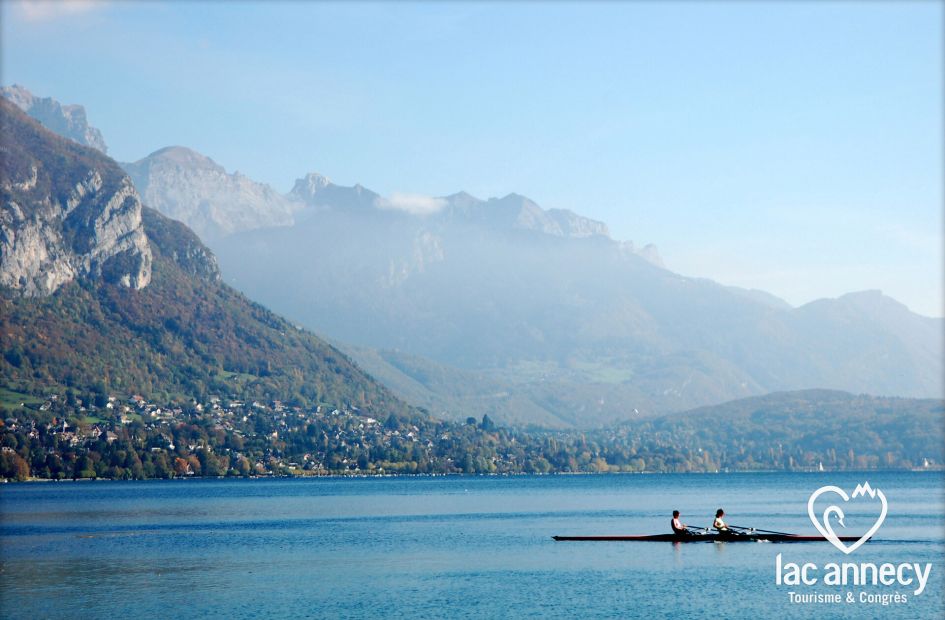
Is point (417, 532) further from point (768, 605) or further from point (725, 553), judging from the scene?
point (768, 605)

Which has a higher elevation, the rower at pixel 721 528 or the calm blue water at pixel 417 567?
the rower at pixel 721 528

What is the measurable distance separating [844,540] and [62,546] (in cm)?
8302

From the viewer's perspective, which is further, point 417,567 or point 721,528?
point 417,567

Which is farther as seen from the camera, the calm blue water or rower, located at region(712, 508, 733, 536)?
rower, located at region(712, 508, 733, 536)

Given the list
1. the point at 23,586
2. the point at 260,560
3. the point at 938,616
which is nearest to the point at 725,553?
the point at 938,616

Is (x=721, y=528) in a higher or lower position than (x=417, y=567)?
higher

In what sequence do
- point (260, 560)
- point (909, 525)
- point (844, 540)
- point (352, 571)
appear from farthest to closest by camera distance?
1. point (909, 525)
2. point (844, 540)
3. point (260, 560)
4. point (352, 571)

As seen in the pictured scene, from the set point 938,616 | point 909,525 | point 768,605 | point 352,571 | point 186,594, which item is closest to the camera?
point 938,616

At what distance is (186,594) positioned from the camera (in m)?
90.4

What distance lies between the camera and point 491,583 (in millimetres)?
94188

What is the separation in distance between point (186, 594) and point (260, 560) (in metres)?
22.7

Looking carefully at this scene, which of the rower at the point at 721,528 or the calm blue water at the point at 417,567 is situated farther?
the rower at the point at 721,528

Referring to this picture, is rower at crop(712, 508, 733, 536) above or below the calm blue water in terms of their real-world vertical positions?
above

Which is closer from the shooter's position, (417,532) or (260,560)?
(260,560)
